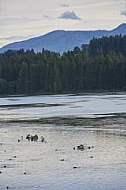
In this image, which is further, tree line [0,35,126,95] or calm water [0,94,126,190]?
tree line [0,35,126,95]

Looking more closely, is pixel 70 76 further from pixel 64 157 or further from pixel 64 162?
pixel 64 162

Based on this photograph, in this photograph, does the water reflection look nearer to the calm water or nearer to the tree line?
the calm water

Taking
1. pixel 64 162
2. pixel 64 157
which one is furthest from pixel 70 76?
pixel 64 162

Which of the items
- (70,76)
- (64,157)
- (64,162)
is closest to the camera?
(64,162)

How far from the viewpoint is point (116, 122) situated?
60875mm

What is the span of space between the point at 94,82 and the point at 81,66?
283 inches

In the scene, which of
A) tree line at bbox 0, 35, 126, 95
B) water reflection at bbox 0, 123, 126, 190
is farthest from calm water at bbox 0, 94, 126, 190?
tree line at bbox 0, 35, 126, 95


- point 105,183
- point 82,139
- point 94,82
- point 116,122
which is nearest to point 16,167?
point 105,183

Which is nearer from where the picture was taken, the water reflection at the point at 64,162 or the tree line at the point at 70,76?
the water reflection at the point at 64,162

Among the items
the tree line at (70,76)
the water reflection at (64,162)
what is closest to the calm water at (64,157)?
the water reflection at (64,162)

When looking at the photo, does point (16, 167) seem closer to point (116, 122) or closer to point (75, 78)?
point (116, 122)

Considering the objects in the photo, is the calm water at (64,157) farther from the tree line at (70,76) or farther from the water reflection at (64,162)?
the tree line at (70,76)

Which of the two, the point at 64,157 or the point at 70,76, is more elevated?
the point at 64,157

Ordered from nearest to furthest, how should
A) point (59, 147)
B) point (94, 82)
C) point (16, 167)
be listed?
1. point (16, 167)
2. point (59, 147)
3. point (94, 82)
